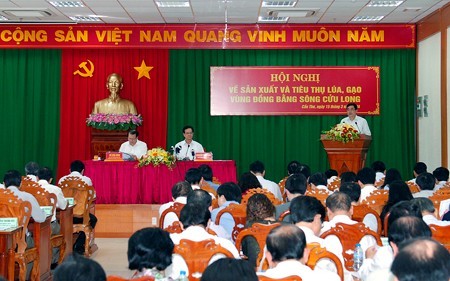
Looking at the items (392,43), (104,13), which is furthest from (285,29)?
(104,13)

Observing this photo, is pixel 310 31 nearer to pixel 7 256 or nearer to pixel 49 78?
pixel 49 78

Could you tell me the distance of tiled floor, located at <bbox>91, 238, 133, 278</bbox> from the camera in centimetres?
782

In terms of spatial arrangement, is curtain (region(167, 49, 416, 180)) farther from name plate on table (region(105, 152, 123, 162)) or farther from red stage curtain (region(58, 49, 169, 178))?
name plate on table (region(105, 152, 123, 162))

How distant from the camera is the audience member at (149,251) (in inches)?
121

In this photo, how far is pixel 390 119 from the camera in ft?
44.0

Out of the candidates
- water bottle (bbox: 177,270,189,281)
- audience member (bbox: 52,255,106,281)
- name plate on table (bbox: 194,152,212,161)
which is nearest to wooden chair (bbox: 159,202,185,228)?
water bottle (bbox: 177,270,189,281)

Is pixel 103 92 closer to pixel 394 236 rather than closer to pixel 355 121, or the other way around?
pixel 355 121

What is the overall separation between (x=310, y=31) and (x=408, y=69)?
1962 millimetres

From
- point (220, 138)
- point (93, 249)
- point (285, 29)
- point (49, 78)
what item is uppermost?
point (285, 29)

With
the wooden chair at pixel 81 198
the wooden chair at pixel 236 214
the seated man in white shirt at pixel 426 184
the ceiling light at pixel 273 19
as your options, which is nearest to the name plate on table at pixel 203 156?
the wooden chair at pixel 81 198

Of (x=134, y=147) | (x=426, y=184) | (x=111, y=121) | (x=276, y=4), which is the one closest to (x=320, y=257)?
(x=426, y=184)

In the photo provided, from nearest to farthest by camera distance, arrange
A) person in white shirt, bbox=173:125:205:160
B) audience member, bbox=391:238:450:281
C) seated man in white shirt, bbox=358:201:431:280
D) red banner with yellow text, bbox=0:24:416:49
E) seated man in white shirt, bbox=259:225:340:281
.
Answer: audience member, bbox=391:238:450:281 → seated man in white shirt, bbox=259:225:340:281 → seated man in white shirt, bbox=358:201:431:280 → person in white shirt, bbox=173:125:205:160 → red banner with yellow text, bbox=0:24:416:49

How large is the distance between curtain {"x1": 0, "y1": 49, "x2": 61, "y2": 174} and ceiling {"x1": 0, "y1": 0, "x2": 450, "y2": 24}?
895mm

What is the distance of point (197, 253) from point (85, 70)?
402 inches
